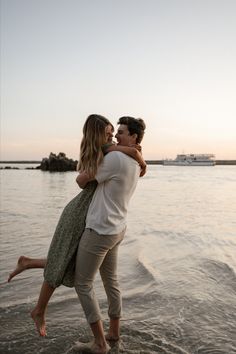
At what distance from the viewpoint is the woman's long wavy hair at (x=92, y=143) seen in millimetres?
3311

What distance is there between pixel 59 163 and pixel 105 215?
7586 centimetres

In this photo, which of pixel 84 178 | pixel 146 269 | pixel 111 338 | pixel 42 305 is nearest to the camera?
pixel 84 178

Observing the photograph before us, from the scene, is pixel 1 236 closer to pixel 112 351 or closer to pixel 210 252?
pixel 210 252

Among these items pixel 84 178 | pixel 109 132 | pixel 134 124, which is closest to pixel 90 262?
pixel 84 178

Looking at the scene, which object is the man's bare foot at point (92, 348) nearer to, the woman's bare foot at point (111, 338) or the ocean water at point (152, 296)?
the ocean water at point (152, 296)

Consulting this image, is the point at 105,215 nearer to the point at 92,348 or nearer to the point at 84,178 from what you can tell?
the point at 84,178

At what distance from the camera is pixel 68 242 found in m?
3.41

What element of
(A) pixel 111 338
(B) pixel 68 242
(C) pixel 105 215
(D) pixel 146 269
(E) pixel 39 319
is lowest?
(D) pixel 146 269

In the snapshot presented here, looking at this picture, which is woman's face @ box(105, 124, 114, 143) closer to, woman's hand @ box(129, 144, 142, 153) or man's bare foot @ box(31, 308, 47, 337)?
woman's hand @ box(129, 144, 142, 153)

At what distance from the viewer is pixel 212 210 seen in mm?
16656

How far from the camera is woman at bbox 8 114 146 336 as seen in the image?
3.35 metres

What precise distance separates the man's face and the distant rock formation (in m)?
73.8

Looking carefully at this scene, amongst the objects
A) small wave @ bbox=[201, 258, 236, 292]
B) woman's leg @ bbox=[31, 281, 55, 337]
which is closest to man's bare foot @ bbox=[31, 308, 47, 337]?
woman's leg @ bbox=[31, 281, 55, 337]

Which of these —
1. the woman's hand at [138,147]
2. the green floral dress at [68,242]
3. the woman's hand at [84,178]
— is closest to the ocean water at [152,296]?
the green floral dress at [68,242]
